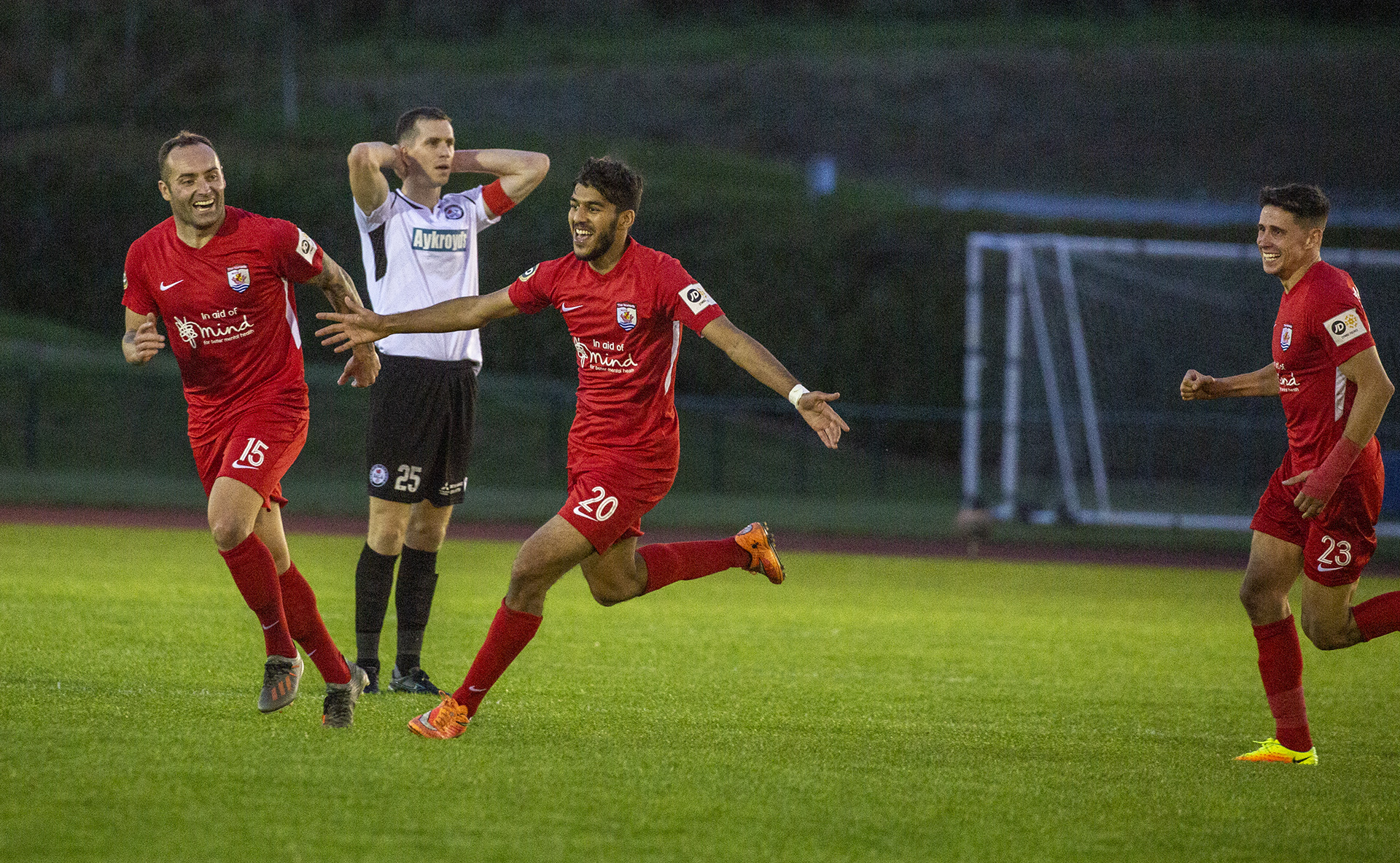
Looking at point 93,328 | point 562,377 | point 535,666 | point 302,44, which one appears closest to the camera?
point 535,666

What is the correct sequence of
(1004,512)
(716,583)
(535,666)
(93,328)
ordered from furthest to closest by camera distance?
(93,328) < (1004,512) < (716,583) < (535,666)

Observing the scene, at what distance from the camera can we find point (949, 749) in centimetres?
564

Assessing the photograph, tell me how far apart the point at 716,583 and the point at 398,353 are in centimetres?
565

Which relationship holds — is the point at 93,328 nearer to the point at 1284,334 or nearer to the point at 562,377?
the point at 562,377

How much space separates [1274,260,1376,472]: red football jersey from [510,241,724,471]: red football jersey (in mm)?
2144

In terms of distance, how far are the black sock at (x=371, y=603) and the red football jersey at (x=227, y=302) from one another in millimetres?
983

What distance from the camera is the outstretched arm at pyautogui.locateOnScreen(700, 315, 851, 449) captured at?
5016 mm

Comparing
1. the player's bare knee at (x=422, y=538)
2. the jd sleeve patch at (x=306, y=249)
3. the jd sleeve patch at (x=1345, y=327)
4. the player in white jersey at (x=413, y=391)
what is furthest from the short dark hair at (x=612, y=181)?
the jd sleeve patch at (x=1345, y=327)

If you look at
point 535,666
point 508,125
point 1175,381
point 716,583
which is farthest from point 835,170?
point 535,666

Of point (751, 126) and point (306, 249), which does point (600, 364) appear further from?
point (751, 126)

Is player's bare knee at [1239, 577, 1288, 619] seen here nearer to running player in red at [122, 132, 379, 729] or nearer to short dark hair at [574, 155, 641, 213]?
short dark hair at [574, 155, 641, 213]

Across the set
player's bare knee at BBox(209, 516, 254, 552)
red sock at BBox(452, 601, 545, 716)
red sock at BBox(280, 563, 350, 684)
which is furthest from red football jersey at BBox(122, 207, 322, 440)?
red sock at BBox(452, 601, 545, 716)

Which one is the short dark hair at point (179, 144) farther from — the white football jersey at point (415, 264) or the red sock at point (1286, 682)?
the red sock at point (1286, 682)

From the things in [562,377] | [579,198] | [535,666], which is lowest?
[562,377]
